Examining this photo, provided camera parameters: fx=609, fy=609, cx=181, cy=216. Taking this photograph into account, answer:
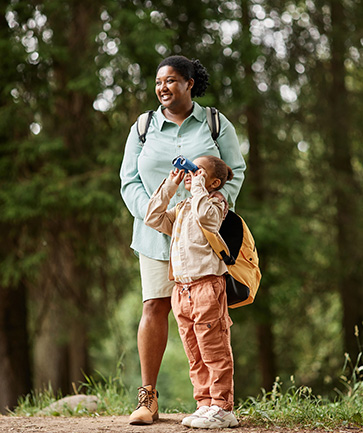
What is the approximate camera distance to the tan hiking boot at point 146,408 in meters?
3.62

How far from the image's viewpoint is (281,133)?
11.7 metres

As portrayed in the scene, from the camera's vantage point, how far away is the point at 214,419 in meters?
3.34

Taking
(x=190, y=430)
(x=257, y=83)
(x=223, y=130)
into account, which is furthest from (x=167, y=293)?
(x=257, y=83)

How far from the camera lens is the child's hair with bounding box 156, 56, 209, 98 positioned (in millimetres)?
3799

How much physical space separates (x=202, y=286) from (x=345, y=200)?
873 cm

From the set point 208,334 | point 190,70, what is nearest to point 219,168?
point 190,70

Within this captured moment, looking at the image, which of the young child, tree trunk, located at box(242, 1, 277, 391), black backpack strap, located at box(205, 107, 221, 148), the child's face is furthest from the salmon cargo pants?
tree trunk, located at box(242, 1, 277, 391)

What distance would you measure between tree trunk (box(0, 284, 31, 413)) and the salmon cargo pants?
6.03 meters

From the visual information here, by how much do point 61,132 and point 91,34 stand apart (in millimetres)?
1557

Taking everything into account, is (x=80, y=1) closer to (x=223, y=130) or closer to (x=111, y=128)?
(x=111, y=128)

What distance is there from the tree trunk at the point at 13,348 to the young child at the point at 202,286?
19.7 feet

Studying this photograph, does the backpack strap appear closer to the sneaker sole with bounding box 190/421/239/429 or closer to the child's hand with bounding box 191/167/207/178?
the child's hand with bounding box 191/167/207/178

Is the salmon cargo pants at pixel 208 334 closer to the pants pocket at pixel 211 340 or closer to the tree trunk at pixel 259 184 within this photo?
the pants pocket at pixel 211 340

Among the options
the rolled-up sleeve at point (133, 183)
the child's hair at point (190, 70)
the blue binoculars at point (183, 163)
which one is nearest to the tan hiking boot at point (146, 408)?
the rolled-up sleeve at point (133, 183)
